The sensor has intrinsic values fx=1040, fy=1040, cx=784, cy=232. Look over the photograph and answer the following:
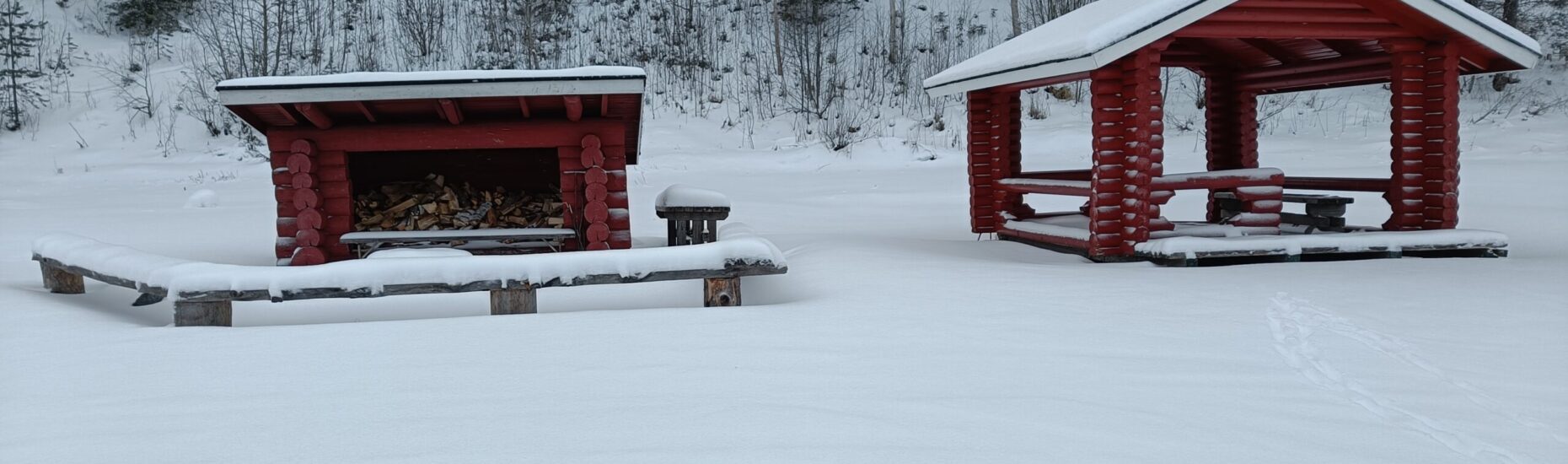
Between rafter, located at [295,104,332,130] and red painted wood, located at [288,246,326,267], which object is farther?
red painted wood, located at [288,246,326,267]

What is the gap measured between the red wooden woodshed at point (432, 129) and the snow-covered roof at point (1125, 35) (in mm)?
3408

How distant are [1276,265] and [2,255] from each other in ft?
40.3

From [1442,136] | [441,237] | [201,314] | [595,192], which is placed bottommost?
[201,314]

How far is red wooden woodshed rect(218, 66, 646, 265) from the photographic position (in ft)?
26.9

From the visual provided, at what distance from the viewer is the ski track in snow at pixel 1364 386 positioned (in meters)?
3.67

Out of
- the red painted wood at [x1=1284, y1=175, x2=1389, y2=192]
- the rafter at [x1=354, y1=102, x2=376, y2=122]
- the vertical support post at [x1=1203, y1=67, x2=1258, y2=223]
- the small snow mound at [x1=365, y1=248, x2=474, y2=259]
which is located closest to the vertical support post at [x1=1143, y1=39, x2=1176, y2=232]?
the red painted wood at [x1=1284, y1=175, x2=1389, y2=192]

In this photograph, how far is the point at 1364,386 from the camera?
438 cm

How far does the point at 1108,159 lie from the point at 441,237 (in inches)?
235

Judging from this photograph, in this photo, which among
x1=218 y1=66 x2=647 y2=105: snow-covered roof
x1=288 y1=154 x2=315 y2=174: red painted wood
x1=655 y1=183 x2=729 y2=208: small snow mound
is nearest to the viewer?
x1=218 y1=66 x2=647 y2=105: snow-covered roof

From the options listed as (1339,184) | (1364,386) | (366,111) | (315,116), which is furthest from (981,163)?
(1364,386)

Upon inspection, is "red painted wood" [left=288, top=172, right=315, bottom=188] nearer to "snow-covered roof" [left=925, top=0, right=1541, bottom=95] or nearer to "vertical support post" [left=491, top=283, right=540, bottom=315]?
"vertical support post" [left=491, top=283, right=540, bottom=315]

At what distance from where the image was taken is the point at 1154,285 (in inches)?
284

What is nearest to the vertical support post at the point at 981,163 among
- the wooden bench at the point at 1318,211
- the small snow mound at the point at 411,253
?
the wooden bench at the point at 1318,211

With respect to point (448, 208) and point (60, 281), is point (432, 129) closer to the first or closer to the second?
point (448, 208)
